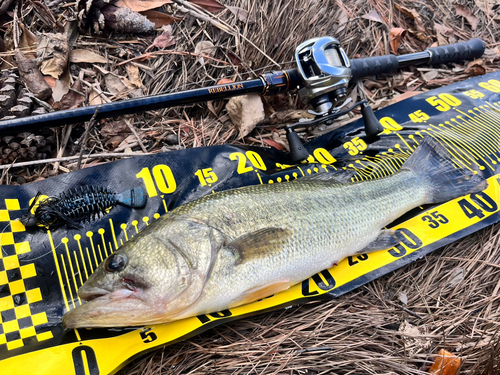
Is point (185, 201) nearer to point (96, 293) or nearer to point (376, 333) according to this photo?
point (96, 293)

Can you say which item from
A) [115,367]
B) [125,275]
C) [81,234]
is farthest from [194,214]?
[115,367]

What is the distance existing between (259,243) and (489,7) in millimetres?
5236

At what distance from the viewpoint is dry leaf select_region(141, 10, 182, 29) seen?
3.29m

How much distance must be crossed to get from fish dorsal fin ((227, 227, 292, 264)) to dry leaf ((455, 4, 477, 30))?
4562 millimetres

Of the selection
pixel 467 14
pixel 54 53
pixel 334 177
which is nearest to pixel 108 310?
pixel 334 177

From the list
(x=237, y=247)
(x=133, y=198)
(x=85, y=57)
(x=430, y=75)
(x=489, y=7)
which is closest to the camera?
(x=237, y=247)

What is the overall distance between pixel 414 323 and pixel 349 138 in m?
1.72

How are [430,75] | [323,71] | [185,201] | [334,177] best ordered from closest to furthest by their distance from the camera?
1. [185,201]
2. [334,177]
3. [323,71]
4. [430,75]

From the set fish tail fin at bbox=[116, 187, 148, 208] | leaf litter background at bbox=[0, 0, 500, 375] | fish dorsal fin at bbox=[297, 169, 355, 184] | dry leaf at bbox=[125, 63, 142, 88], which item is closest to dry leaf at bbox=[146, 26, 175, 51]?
leaf litter background at bbox=[0, 0, 500, 375]

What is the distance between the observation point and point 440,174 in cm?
286

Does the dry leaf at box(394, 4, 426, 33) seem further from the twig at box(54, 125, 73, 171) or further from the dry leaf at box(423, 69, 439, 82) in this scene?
the twig at box(54, 125, 73, 171)

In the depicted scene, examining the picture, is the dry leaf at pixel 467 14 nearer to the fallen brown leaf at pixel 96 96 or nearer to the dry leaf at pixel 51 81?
the fallen brown leaf at pixel 96 96

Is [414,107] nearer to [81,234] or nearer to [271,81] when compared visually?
[271,81]

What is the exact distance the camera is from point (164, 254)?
1900mm
